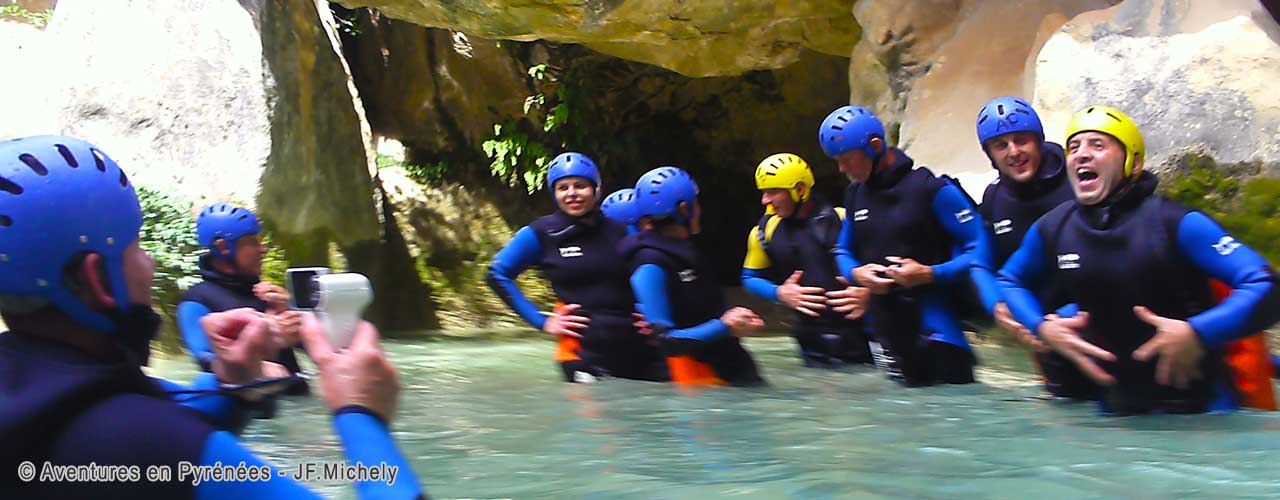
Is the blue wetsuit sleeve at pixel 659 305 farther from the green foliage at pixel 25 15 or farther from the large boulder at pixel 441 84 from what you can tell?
the green foliage at pixel 25 15

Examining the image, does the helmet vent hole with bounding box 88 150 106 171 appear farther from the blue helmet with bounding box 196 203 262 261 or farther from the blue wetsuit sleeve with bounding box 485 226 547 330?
the blue wetsuit sleeve with bounding box 485 226 547 330

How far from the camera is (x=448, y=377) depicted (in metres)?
7.30

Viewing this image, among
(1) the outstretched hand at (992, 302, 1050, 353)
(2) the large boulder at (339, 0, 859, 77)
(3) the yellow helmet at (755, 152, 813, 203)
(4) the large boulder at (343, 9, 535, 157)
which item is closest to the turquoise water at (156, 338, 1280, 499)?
(1) the outstretched hand at (992, 302, 1050, 353)

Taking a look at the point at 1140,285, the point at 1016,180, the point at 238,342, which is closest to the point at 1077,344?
the point at 1140,285

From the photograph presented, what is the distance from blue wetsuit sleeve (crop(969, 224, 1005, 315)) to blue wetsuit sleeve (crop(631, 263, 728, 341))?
1141 millimetres

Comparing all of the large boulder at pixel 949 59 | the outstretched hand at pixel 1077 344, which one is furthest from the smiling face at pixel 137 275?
the large boulder at pixel 949 59

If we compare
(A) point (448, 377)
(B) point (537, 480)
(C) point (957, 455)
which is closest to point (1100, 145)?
(C) point (957, 455)

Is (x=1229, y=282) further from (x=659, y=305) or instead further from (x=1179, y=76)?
(x=1179, y=76)

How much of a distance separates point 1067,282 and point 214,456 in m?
3.47

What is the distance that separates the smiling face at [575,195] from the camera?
627 cm

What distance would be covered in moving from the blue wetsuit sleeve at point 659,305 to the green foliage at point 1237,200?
281 cm

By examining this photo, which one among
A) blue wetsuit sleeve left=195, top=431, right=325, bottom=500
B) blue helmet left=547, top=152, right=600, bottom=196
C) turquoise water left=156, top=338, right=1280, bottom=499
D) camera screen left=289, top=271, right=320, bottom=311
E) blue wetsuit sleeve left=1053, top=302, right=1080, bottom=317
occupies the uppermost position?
blue helmet left=547, top=152, right=600, bottom=196

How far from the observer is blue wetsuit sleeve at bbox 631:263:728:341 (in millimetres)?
5531

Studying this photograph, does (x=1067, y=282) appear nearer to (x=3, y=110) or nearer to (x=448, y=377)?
(x=448, y=377)
